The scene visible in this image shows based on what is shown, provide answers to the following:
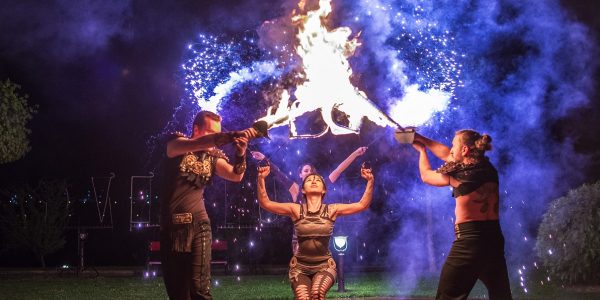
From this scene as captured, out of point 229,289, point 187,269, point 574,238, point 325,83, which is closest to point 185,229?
point 187,269

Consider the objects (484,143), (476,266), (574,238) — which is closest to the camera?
(476,266)

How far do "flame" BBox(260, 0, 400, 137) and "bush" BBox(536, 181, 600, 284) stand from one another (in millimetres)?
5839

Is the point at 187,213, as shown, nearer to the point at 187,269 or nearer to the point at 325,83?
the point at 187,269

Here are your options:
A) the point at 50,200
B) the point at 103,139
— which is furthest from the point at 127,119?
the point at 50,200

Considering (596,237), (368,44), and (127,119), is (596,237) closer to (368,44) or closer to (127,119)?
(368,44)

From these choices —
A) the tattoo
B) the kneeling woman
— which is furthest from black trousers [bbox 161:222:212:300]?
the kneeling woman

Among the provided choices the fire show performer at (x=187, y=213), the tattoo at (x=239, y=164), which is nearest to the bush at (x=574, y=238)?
the tattoo at (x=239, y=164)

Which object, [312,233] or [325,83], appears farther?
[325,83]

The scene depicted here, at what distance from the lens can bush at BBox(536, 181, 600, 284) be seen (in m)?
11.9

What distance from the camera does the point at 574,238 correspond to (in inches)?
476

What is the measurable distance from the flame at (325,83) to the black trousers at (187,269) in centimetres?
240

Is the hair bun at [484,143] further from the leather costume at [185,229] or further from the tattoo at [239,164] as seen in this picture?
the leather costume at [185,229]

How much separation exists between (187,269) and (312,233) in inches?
79.8

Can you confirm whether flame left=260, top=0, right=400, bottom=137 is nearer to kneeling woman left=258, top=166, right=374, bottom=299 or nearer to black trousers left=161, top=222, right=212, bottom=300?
kneeling woman left=258, top=166, right=374, bottom=299
